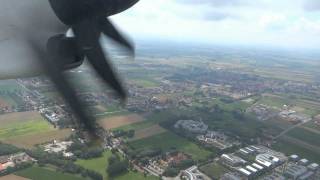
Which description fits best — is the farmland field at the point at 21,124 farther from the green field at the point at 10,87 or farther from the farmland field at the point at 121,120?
the green field at the point at 10,87

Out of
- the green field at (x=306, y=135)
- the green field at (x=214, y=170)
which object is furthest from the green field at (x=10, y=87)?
the green field at (x=306, y=135)

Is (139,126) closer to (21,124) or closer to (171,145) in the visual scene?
(171,145)

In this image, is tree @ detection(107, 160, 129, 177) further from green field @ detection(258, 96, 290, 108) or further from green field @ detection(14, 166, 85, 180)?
green field @ detection(258, 96, 290, 108)

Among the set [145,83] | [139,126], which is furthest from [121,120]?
[145,83]

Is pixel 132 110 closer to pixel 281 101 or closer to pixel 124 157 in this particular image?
pixel 124 157

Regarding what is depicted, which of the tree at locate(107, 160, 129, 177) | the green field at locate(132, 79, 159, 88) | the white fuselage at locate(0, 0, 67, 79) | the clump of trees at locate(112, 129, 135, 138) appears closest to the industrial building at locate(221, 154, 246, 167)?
the clump of trees at locate(112, 129, 135, 138)
